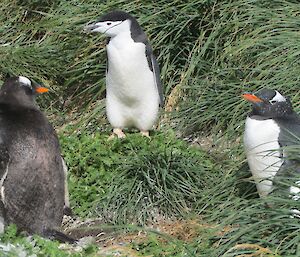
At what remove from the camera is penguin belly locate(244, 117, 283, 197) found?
225 inches

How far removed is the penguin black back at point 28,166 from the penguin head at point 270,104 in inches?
50.2

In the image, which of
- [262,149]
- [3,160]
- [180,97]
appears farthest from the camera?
[180,97]

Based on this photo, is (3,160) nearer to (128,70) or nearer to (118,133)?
(128,70)

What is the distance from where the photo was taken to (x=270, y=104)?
6.00 meters

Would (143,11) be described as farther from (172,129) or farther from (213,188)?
(213,188)

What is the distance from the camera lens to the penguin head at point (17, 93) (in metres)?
5.74

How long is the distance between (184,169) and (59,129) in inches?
75.3

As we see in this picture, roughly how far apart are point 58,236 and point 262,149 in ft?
4.36

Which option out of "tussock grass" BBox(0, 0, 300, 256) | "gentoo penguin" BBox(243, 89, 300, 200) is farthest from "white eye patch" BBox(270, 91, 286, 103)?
"tussock grass" BBox(0, 0, 300, 256)

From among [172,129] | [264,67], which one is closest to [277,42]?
[264,67]

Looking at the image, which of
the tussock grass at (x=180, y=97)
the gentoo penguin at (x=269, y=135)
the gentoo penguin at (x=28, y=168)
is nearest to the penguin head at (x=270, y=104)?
the gentoo penguin at (x=269, y=135)

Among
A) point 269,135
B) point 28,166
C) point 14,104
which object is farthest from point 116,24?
point 28,166

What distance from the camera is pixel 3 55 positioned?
337 inches

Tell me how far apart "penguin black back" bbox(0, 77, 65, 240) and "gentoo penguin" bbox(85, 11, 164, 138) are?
1551 mm
